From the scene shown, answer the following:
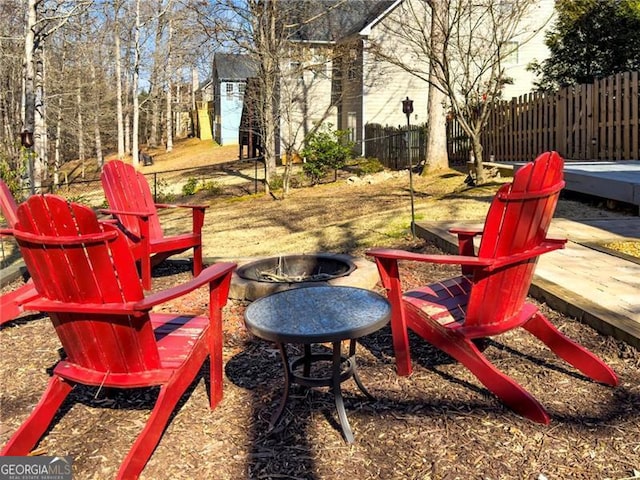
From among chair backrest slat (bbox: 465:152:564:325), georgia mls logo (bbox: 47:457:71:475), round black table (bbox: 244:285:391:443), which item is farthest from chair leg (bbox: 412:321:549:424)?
georgia mls logo (bbox: 47:457:71:475)

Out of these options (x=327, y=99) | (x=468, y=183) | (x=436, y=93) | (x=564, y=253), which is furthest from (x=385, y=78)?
(x=564, y=253)

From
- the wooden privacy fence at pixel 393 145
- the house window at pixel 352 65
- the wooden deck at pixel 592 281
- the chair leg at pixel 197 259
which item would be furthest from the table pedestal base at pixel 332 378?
the house window at pixel 352 65

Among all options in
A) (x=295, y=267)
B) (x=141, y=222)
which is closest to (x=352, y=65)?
(x=295, y=267)

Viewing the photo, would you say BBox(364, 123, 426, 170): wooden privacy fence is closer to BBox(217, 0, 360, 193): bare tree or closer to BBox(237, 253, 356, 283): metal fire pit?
BBox(217, 0, 360, 193): bare tree

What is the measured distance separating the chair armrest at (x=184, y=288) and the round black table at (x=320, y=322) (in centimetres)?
22

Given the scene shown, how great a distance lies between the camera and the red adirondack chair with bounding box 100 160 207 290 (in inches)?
186

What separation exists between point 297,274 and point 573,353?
2.45 meters

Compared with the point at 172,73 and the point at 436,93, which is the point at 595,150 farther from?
the point at 172,73

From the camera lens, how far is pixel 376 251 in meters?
2.81

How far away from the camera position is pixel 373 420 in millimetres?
2562

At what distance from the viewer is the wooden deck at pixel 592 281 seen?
130 inches

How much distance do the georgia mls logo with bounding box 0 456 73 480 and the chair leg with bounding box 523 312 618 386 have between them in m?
2.22

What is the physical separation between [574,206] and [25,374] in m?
7.07

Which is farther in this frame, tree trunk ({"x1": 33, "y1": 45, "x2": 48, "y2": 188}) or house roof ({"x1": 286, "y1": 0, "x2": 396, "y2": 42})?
house roof ({"x1": 286, "y1": 0, "x2": 396, "y2": 42})
